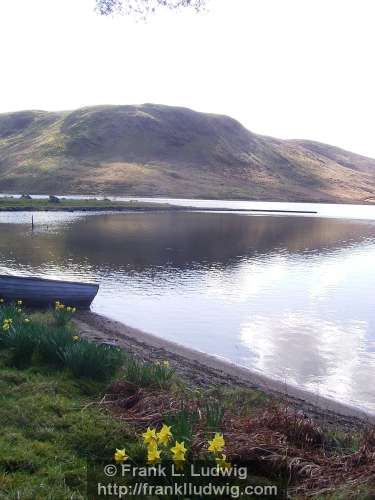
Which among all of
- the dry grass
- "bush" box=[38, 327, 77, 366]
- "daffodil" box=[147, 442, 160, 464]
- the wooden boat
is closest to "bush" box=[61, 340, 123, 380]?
"bush" box=[38, 327, 77, 366]

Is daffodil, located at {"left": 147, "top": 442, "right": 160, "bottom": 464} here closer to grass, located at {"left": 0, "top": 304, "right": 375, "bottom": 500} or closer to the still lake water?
grass, located at {"left": 0, "top": 304, "right": 375, "bottom": 500}

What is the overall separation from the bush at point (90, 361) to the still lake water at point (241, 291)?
6199mm

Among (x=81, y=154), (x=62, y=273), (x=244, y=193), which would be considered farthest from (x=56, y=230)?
(x=81, y=154)

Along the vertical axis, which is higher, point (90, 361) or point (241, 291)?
point (90, 361)

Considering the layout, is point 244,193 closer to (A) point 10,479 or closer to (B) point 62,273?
(B) point 62,273

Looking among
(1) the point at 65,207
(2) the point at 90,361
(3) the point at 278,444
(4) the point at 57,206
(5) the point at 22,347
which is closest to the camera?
(3) the point at 278,444

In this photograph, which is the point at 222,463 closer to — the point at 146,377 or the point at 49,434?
the point at 49,434

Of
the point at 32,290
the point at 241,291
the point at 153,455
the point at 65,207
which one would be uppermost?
the point at 153,455

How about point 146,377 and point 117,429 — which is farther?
point 146,377

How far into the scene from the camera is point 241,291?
91.4ft

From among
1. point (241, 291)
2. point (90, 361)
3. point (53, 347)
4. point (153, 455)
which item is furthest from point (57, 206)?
point (153, 455)

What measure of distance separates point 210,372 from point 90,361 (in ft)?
15.6

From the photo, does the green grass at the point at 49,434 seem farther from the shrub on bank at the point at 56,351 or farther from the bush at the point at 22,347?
the bush at the point at 22,347

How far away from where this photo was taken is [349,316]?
76.2ft
